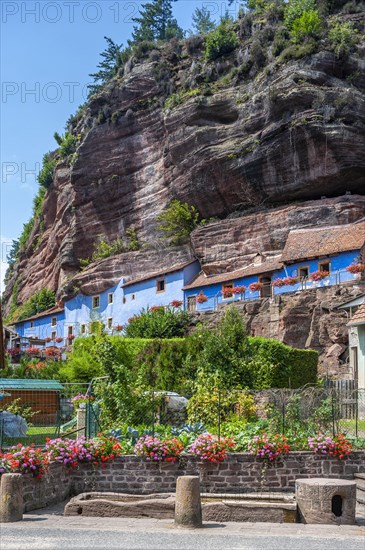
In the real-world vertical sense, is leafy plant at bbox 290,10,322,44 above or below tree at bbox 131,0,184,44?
below

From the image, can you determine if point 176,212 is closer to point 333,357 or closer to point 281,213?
point 281,213

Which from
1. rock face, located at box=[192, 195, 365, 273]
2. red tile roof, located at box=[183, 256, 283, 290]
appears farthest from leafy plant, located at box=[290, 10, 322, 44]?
red tile roof, located at box=[183, 256, 283, 290]

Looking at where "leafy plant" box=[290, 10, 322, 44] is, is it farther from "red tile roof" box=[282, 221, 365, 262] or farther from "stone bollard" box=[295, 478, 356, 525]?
"stone bollard" box=[295, 478, 356, 525]

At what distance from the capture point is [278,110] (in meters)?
49.5

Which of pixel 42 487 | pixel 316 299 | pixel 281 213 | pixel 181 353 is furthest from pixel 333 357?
pixel 42 487

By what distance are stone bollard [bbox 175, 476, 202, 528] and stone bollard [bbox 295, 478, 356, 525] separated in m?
2.03

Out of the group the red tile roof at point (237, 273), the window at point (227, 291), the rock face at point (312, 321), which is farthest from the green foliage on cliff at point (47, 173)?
the rock face at point (312, 321)

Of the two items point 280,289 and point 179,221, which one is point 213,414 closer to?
point 280,289

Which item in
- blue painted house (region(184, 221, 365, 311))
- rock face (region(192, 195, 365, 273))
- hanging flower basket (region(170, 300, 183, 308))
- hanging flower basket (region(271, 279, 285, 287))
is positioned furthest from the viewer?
hanging flower basket (region(170, 300, 183, 308))

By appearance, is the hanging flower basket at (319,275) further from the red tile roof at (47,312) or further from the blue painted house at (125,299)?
the red tile roof at (47,312)

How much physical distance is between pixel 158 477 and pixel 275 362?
548 inches

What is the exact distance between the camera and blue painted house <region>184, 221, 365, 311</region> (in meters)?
39.9

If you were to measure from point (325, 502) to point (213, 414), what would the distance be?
34.3ft

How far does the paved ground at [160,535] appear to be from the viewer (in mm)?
9531
